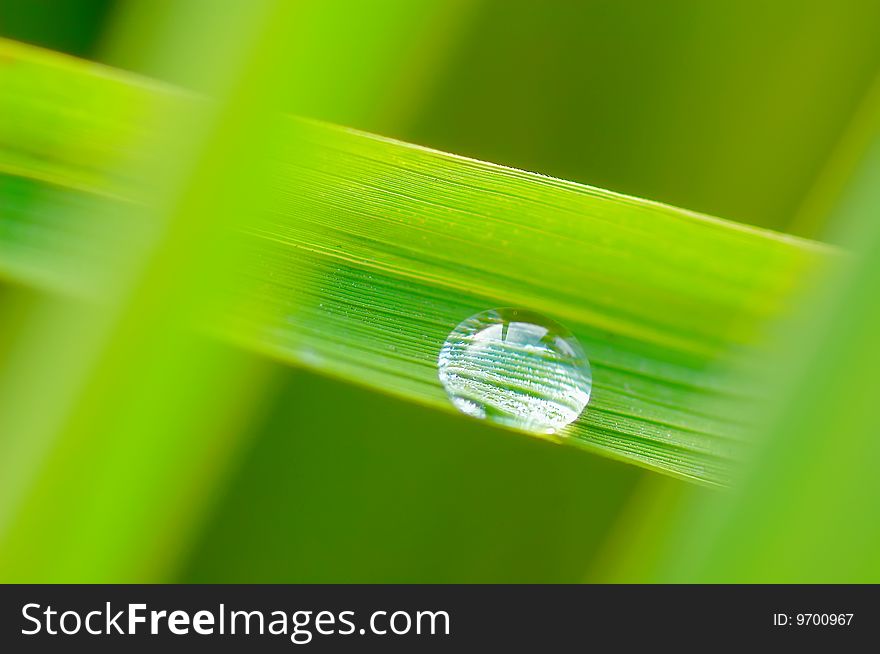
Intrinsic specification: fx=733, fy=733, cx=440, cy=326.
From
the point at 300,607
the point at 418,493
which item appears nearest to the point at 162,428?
the point at 300,607

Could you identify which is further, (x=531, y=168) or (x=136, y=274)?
(x=531, y=168)

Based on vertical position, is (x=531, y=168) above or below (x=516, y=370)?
above

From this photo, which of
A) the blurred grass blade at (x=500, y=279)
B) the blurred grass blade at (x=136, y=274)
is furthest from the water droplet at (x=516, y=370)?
the blurred grass blade at (x=136, y=274)

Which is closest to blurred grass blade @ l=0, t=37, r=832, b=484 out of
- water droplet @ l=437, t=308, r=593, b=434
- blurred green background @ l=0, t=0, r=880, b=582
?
water droplet @ l=437, t=308, r=593, b=434

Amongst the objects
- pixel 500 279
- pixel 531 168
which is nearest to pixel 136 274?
pixel 500 279

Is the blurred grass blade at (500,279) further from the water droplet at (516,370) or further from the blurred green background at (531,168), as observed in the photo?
the blurred green background at (531,168)

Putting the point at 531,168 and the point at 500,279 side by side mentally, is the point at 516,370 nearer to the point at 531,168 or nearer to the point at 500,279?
the point at 500,279

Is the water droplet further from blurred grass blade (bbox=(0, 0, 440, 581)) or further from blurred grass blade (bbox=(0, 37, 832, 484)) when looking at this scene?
blurred grass blade (bbox=(0, 0, 440, 581))
